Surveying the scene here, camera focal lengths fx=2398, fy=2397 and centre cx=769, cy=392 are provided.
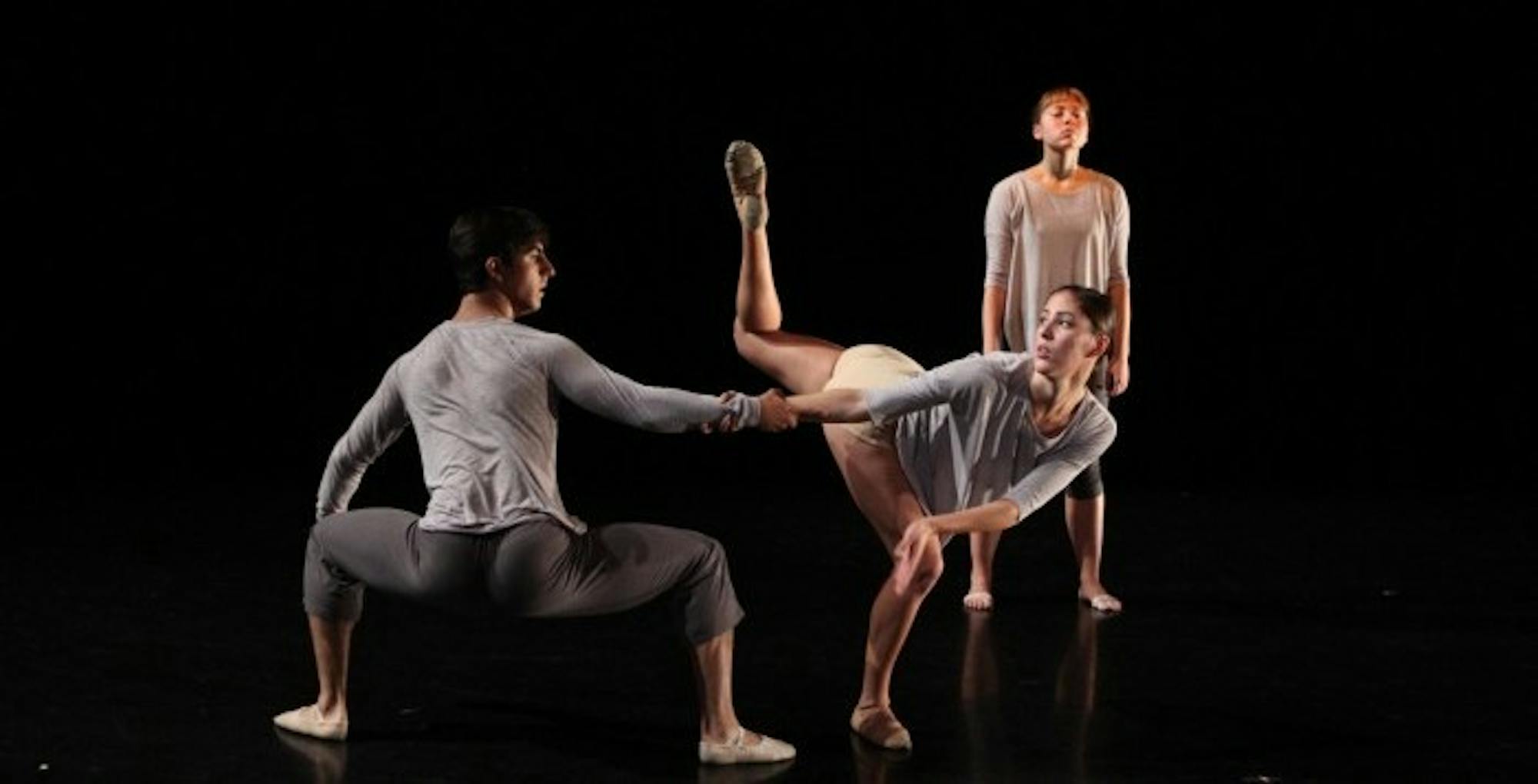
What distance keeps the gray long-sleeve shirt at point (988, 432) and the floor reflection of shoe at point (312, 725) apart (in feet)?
3.43

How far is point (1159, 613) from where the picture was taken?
5.21 m

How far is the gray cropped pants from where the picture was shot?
12.2 feet

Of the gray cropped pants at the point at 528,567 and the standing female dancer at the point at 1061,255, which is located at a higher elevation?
the standing female dancer at the point at 1061,255

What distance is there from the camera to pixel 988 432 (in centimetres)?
426

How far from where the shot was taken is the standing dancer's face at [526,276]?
3828mm

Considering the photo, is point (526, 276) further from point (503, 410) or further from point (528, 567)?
point (528, 567)

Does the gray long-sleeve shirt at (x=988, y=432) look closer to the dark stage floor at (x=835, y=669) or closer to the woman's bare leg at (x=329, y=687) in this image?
the dark stage floor at (x=835, y=669)

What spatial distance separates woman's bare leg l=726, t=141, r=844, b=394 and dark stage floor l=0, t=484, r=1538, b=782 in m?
0.57

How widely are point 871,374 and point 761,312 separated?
0.39 metres

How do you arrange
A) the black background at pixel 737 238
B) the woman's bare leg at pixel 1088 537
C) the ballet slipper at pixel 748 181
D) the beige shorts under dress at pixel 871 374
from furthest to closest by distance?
the black background at pixel 737 238 → the woman's bare leg at pixel 1088 537 → the ballet slipper at pixel 748 181 → the beige shorts under dress at pixel 871 374

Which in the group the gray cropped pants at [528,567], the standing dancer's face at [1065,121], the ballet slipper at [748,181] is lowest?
the gray cropped pants at [528,567]

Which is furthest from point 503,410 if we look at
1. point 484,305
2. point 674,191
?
point 674,191

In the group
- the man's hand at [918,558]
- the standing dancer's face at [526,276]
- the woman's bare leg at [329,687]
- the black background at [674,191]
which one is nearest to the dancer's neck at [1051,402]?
the man's hand at [918,558]

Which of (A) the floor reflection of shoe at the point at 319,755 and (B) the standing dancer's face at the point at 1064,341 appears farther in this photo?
(B) the standing dancer's face at the point at 1064,341
